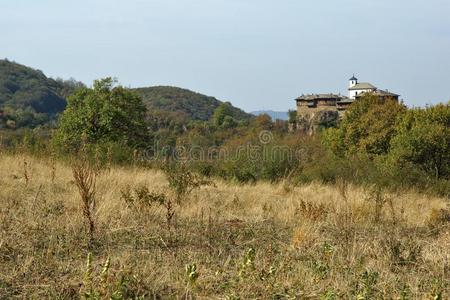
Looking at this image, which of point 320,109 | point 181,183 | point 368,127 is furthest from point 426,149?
point 320,109

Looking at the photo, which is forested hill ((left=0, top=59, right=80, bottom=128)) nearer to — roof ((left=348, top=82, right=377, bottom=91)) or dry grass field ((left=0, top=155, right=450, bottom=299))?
roof ((left=348, top=82, right=377, bottom=91))

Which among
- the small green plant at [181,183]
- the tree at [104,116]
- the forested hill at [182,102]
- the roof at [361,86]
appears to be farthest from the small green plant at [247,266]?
the roof at [361,86]

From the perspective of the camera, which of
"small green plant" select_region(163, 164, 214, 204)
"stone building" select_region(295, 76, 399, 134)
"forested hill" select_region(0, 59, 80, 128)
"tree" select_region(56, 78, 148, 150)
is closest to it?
"small green plant" select_region(163, 164, 214, 204)

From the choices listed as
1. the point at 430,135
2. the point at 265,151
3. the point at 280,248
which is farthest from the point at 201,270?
the point at 430,135

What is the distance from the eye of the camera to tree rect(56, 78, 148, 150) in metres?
23.6

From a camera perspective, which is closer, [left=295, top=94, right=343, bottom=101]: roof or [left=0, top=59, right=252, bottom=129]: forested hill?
[left=295, top=94, right=343, bottom=101]: roof

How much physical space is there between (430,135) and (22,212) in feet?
75.7

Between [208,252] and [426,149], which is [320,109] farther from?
[208,252]

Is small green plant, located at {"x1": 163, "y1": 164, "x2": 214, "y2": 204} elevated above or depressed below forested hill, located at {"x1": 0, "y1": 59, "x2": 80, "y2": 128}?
below

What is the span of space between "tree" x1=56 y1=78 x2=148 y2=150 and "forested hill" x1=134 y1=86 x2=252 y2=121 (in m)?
97.9

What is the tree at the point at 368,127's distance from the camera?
37.7 metres

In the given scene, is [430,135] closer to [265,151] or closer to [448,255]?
[265,151]

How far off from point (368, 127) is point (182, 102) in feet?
328

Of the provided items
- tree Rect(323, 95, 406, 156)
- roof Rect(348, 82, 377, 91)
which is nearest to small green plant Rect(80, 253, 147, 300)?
tree Rect(323, 95, 406, 156)
